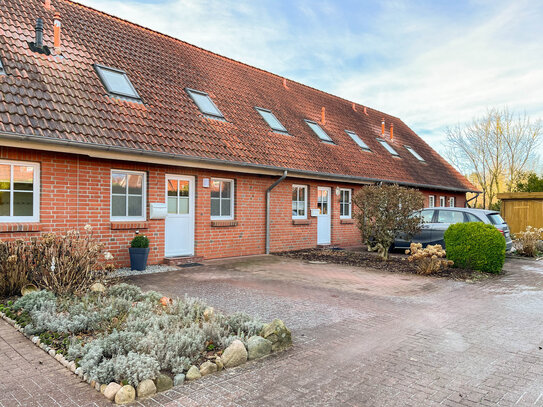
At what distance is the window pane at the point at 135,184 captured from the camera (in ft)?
30.6

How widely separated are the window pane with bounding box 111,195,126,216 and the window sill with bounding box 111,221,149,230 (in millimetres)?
282

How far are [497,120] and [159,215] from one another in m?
29.8

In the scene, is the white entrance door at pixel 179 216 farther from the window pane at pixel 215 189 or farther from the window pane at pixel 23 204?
the window pane at pixel 23 204

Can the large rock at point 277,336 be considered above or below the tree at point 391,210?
below

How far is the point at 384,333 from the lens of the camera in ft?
16.5

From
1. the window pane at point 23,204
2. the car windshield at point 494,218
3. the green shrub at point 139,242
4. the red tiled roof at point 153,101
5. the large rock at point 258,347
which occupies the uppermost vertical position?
the red tiled roof at point 153,101

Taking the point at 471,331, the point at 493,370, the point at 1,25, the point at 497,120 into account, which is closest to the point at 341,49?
the point at 1,25

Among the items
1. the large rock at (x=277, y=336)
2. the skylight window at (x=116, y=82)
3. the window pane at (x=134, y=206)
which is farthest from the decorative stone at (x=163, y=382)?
the skylight window at (x=116, y=82)

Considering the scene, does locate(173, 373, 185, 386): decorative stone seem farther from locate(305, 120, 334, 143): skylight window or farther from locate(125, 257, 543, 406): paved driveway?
locate(305, 120, 334, 143): skylight window

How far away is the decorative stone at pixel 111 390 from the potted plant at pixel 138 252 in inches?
220

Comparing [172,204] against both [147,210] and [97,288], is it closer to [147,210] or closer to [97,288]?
[147,210]

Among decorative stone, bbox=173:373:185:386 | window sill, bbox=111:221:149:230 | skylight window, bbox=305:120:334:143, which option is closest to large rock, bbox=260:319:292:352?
decorative stone, bbox=173:373:185:386

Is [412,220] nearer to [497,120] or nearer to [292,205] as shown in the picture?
[292,205]

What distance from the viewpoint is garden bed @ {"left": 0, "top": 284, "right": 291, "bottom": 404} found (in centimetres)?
348
